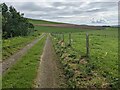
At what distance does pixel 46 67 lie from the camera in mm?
20281

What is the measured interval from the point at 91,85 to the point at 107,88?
982 millimetres

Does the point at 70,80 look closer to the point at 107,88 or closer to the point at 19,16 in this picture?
the point at 107,88

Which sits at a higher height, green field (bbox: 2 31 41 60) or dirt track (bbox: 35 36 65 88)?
dirt track (bbox: 35 36 65 88)

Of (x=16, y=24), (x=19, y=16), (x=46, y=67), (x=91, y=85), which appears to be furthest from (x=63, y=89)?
(x=19, y=16)

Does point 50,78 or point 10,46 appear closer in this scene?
point 50,78

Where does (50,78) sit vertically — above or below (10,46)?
above

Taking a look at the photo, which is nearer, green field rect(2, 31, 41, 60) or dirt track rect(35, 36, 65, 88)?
dirt track rect(35, 36, 65, 88)

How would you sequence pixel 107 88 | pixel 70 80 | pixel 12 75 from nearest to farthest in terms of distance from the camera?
pixel 107 88 → pixel 70 80 → pixel 12 75

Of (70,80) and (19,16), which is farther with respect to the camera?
(19,16)

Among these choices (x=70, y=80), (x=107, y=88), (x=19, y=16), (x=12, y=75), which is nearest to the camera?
(x=107, y=88)

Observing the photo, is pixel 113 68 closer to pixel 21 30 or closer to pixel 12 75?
pixel 12 75

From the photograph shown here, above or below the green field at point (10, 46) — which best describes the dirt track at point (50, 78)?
above

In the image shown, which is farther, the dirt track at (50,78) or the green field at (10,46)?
the green field at (10,46)

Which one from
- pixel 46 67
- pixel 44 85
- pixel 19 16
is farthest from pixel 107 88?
pixel 19 16
